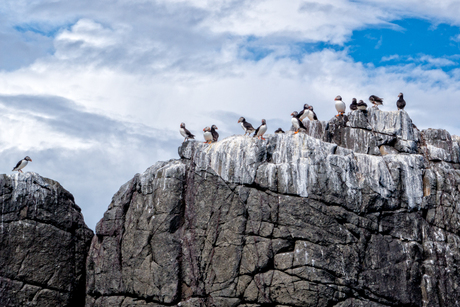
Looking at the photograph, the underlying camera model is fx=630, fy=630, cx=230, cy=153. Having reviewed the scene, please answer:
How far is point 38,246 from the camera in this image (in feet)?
97.7

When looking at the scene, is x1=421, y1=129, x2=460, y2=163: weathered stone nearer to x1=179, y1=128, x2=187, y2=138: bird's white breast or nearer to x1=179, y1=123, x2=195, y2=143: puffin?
x1=179, y1=123, x2=195, y2=143: puffin

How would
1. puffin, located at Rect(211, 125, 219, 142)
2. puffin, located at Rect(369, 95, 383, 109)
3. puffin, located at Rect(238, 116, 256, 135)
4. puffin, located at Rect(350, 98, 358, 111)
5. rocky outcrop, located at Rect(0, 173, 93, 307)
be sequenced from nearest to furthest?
rocky outcrop, located at Rect(0, 173, 93, 307) < puffin, located at Rect(211, 125, 219, 142) < puffin, located at Rect(238, 116, 256, 135) < puffin, located at Rect(350, 98, 358, 111) < puffin, located at Rect(369, 95, 383, 109)

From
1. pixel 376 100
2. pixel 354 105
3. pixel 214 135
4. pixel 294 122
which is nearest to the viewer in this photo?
pixel 214 135

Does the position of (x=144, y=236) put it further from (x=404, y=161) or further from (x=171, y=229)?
(x=404, y=161)

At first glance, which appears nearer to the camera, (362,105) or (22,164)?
(22,164)

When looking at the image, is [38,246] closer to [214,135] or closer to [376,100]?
[214,135]

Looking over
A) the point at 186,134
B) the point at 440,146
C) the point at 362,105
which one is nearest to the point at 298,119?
the point at 362,105

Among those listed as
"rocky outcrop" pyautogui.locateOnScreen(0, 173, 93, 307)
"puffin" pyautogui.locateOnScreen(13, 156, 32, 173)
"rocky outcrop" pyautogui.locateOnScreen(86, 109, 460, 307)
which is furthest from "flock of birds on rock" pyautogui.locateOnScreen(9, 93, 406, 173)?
"rocky outcrop" pyautogui.locateOnScreen(0, 173, 93, 307)

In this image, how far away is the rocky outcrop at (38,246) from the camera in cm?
2927

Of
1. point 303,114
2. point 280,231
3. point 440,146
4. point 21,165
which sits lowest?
point 280,231

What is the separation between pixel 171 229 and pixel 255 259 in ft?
14.0

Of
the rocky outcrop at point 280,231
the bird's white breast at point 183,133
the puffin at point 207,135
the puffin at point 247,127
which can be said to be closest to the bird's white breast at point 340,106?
the rocky outcrop at point 280,231

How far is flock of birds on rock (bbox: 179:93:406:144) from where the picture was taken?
31109 millimetres

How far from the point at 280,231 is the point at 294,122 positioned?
22.7 ft
